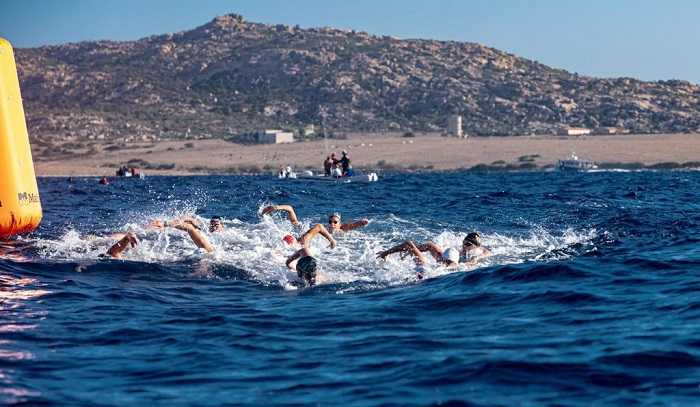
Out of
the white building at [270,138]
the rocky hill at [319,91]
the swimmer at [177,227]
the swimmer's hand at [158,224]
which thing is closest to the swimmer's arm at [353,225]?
the swimmer at [177,227]

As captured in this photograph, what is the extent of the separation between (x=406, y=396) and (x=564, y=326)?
9.02ft

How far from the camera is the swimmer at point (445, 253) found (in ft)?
44.5

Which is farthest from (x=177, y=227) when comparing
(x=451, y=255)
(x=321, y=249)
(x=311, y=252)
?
(x=451, y=255)

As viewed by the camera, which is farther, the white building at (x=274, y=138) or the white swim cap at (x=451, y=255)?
the white building at (x=274, y=138)

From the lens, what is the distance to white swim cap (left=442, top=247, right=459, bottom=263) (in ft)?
44.6

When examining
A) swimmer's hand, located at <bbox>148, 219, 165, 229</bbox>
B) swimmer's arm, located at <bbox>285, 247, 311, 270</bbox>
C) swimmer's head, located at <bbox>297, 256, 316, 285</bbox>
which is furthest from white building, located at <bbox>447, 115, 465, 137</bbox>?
swimmer's head, located at <bbox>297, 256, 316, 285</bbox>

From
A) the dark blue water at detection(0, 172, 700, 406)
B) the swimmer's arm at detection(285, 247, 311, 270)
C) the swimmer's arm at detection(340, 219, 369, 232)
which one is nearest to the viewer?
the dark blue water at detection(0, 172, 700, 406)

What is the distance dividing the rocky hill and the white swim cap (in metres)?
76.9

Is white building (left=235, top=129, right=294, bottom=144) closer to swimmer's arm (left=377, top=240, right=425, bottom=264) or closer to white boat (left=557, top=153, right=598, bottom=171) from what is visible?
white boat (left=557, top=153, right=598, bottom=171)

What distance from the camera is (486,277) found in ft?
40.3

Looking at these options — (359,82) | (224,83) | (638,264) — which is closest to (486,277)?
(638,264)

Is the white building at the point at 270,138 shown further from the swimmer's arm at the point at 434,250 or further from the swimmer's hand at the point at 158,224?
the swimmer's arm at the point at 434,250

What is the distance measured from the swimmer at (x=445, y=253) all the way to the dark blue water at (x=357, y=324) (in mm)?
244

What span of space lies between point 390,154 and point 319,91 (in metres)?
41.7
